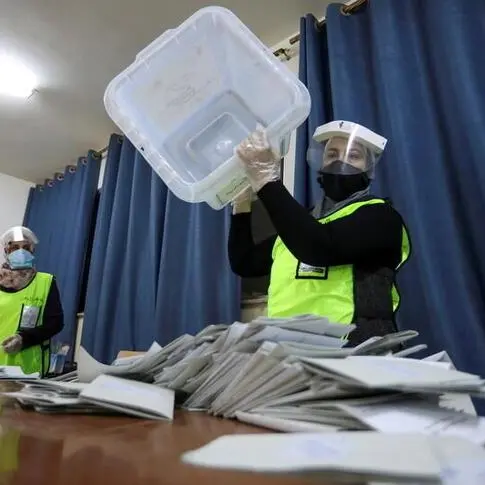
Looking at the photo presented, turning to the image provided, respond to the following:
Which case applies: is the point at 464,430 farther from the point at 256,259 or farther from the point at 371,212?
the point at 256,259

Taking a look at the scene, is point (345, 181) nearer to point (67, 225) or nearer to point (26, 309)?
point (26, 309)

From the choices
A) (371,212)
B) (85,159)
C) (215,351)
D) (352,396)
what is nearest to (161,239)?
(85,159)

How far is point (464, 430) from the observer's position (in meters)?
0.33

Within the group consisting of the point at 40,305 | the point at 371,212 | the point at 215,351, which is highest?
the point at 40,305

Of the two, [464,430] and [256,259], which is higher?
[256,259]

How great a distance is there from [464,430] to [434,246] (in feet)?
3.09

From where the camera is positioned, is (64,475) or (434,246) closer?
(64,475)

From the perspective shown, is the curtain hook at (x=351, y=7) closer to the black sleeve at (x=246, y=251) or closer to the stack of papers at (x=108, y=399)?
the black sleeve at (x=246, y=251)

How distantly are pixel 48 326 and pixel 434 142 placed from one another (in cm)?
174

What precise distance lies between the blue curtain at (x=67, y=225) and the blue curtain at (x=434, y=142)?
198 centimetres

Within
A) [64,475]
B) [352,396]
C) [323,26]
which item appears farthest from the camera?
[323,26]

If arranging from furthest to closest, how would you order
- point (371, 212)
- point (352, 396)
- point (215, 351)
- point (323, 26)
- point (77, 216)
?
point (77, 216) → point (323, 26) → point (371, 212) → point (215, 351) → point (352, 396)

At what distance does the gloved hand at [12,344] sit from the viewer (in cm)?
179

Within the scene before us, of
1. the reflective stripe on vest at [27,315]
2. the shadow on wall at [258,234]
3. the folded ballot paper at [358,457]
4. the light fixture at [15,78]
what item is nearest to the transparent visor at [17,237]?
the reflective stripe on vest at [27,315]
